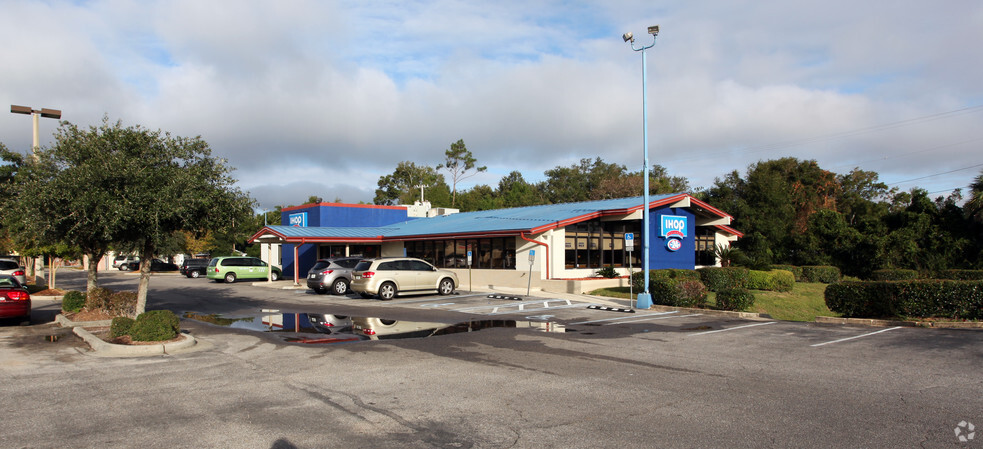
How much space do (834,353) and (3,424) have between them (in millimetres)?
11571

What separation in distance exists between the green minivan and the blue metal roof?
15.2ft

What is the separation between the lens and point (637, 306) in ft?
63.0

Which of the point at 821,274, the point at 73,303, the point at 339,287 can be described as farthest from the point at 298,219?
the point at 821,274

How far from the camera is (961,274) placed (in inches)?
1138

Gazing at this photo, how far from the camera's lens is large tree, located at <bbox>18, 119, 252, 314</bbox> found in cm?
1188

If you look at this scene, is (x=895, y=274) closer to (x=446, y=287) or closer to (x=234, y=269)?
(x=446, y=287)

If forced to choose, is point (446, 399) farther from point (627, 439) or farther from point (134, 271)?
point (134, 271)

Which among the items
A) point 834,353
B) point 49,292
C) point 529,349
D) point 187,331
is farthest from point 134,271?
point 834,353

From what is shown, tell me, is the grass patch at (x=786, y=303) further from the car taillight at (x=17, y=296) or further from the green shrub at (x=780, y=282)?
the car taillight at (x=17, y=296)

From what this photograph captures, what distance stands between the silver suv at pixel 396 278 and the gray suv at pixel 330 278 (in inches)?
99.0

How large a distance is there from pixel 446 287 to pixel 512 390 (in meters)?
16.0

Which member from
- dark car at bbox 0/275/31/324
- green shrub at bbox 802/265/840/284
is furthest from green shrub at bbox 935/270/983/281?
dark car at bbox 0/275/31/324

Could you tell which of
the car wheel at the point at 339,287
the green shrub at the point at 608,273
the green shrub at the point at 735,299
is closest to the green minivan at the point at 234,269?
the car wheel at the point at 339,287

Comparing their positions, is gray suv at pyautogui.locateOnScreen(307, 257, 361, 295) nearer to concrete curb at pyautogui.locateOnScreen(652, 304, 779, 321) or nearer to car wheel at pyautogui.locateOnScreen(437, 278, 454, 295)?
car wheel at pyautogui.locateOnScreen(437, 278, 454, 295)
